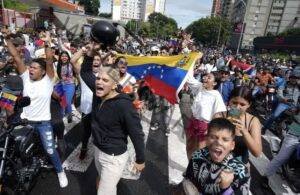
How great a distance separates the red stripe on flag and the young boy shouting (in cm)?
412

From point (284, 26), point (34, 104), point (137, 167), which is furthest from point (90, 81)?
point (284, 26)

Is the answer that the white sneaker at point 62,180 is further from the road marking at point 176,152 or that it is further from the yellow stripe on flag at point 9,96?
the road marking at point 176,152

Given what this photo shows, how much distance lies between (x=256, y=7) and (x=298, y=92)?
10191 centimetres

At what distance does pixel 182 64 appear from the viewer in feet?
22.4

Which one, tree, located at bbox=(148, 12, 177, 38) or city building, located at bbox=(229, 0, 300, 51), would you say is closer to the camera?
city building, located at bbox=(229, 0, 300, 51)

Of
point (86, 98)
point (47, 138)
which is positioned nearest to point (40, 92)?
point (47, 138)

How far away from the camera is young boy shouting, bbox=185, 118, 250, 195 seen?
2275mm

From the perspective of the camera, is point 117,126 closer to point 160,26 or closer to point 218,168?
point 218,168

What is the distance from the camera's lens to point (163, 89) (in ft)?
23.2

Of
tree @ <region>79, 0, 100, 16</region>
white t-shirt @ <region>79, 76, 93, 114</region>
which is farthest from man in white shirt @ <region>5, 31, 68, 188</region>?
tree @ <region>79, 0, 100, 16</region>

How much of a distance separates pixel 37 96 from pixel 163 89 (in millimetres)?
3383

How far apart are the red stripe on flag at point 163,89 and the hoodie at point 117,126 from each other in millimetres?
3472

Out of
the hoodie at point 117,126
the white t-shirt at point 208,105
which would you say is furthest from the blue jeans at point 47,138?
the white t-shirt at point 208,105

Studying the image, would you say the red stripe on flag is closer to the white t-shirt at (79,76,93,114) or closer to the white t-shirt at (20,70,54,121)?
the white t-shirt at (79,76,93,114)
